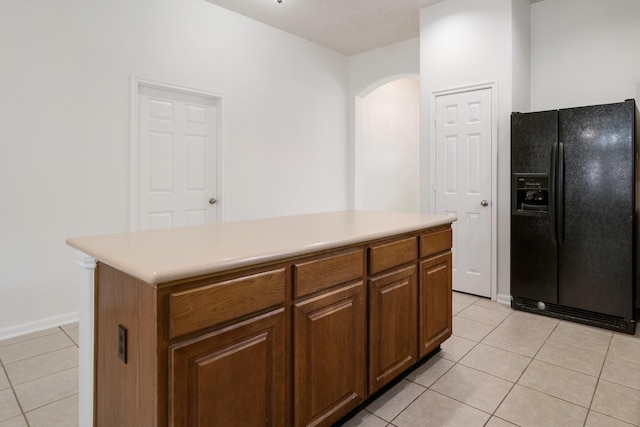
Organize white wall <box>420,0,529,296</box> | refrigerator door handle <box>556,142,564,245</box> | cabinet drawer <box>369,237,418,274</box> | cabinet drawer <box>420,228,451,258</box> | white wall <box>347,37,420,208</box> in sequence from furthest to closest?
white wall <box>347,37,420,208</box>, white wall <box>420,0,529,296</box>, refrigerator door handle <box>556,142,564,245</box>, cabinet drawer <box>420,228,451,258</box>, cabinet drawer <box>369,237,418,274</box>

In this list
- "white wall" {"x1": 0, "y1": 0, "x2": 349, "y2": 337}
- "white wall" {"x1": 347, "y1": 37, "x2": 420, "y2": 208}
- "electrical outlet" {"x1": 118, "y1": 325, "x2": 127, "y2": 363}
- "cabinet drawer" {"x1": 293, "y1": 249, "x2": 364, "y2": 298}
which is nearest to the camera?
"electrical outlet" {"x1": 118, "y1": 325, "x2": 127, "y2": 363}

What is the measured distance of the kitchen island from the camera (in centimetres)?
108

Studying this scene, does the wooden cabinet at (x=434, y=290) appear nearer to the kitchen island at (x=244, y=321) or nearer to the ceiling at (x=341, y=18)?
the kitchen island at (x=244, y=321)

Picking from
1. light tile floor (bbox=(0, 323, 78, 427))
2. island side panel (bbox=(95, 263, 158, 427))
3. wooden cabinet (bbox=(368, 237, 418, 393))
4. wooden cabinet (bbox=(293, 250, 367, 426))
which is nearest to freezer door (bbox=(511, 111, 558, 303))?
wooden cabinet (bbox=(368, 237, 418, 393))

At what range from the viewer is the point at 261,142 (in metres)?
4.34

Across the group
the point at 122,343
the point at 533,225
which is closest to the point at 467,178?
the point at 533,225

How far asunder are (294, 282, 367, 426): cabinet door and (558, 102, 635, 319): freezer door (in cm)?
223

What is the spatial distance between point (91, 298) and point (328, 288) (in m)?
0.92

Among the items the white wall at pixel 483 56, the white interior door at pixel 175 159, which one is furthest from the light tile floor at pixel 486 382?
the white interior door at pixel 175 159

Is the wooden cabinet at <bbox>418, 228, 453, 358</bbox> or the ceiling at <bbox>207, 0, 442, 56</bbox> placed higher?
the ceiling at <bbox>207, 0, 442, 56</bbox>

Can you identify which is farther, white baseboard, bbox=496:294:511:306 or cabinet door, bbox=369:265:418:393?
white baseboard, bbox=496:294:511:306

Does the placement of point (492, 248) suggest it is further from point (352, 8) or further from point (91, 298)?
point (91, 298)

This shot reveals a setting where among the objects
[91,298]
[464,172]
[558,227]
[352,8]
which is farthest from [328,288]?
[352,8]

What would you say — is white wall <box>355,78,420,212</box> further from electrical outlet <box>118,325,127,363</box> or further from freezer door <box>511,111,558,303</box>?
electrical outlet <box>118,325,127,363</box>
